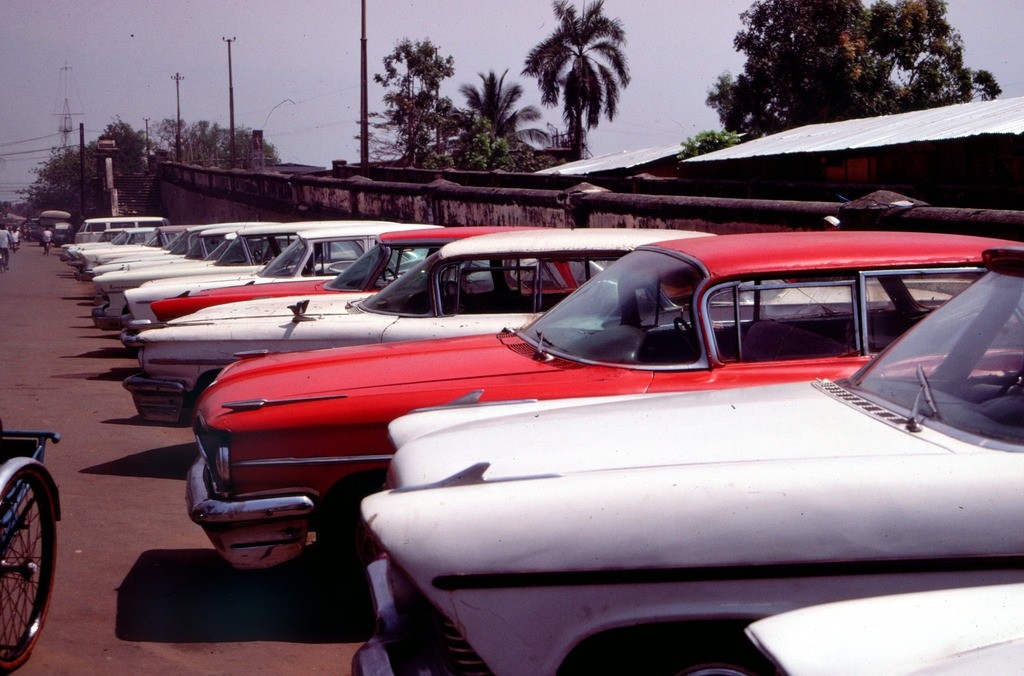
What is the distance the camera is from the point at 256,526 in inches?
165

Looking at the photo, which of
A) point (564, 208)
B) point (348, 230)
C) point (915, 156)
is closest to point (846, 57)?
point (915, 156)

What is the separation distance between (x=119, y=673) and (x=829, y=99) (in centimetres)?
3055

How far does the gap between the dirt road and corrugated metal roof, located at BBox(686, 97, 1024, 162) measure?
11487 mm

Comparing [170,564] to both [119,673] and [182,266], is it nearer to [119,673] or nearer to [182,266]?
[119,673]

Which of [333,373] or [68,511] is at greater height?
[333,373]

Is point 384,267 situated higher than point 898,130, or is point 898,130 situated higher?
point 898,130

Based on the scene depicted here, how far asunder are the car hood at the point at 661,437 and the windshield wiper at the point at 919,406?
0.12 feet

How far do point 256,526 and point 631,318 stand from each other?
1.76 metres

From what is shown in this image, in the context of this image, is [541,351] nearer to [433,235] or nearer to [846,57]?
[433,235]

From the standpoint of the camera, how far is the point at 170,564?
4977 mm

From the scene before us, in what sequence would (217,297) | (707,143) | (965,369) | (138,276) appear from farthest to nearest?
(707,143)
(138,276)
(217,297)
(965,369)

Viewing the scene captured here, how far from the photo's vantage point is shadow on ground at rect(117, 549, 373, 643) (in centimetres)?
417

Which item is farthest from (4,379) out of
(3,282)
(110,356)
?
(3,282)

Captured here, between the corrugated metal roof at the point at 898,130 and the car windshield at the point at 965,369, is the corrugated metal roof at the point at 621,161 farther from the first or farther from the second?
the car windshield at the point at 965,369
